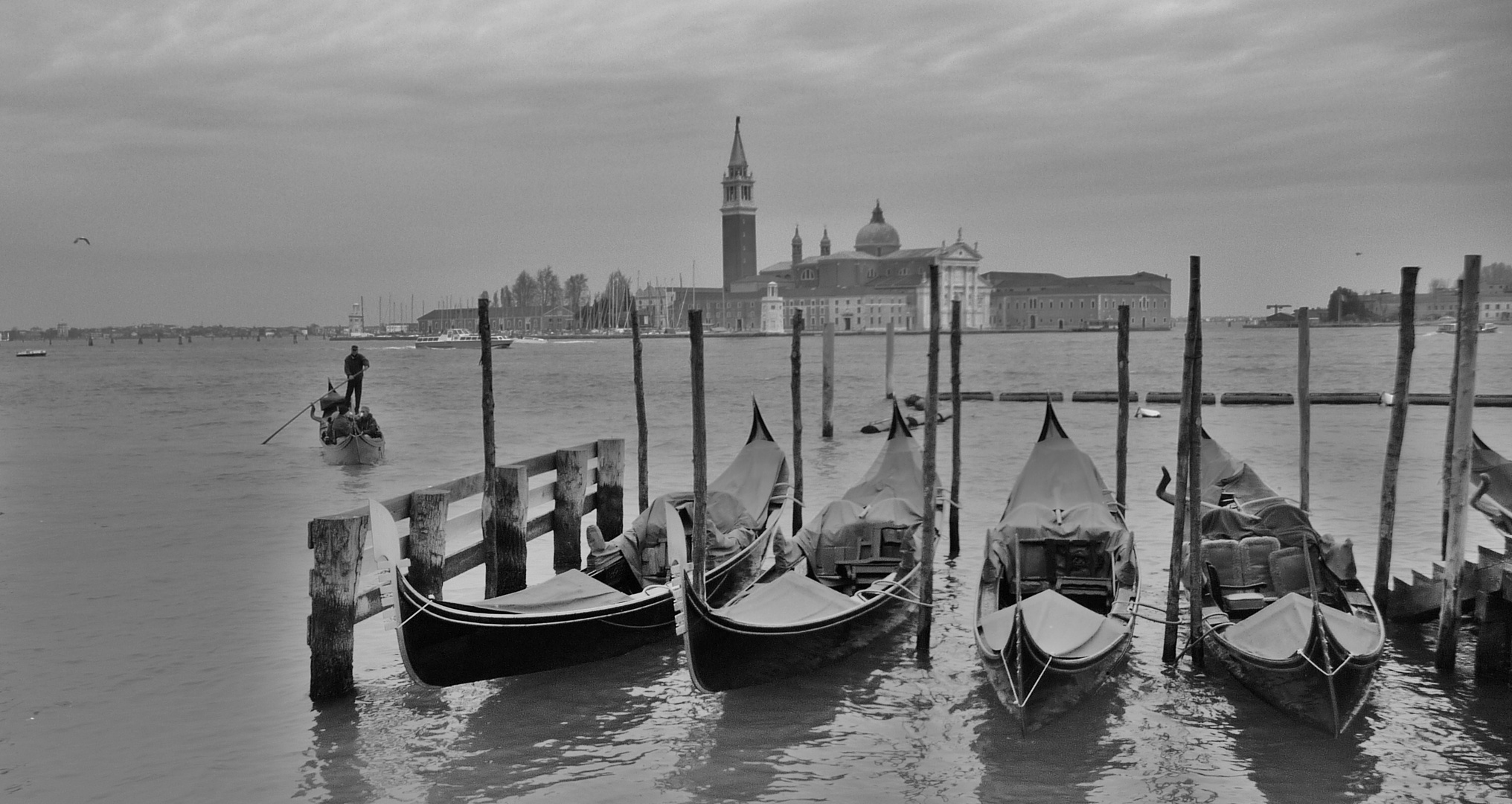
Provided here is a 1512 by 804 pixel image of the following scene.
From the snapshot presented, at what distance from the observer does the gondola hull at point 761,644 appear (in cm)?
500

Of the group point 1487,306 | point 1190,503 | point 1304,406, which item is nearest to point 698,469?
point 1190,503

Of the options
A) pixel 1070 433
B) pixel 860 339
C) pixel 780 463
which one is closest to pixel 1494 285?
pixel 860 339

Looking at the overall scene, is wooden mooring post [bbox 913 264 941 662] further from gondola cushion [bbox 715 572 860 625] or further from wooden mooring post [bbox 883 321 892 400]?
wooden mooring post [bbox 883 321 892 400]

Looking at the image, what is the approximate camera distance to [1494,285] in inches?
4035

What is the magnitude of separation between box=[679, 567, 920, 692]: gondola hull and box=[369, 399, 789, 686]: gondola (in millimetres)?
470

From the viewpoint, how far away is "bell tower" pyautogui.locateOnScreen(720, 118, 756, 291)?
101 metres

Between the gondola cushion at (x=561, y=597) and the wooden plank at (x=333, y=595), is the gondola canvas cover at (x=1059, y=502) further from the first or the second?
the wooden plank at (x=333, y=595)

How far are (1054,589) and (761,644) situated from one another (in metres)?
1.70

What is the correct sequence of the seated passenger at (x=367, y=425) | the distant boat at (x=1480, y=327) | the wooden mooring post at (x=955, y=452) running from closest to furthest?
the wooden mooring post at (x=955, y=452)
the seated passenger at (x=367, y=425)
the distant boat at (x=1480, y=327)

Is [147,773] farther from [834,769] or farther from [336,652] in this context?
[834,769]

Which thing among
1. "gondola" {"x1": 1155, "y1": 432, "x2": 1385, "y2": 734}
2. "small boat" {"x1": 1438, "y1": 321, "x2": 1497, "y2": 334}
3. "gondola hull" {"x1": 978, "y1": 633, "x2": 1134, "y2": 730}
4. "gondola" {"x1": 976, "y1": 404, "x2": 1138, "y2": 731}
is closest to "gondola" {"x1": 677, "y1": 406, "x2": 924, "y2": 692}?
"gondola" {"x1": 976, "y1": 404, "x2": 1138, "y2": 731}

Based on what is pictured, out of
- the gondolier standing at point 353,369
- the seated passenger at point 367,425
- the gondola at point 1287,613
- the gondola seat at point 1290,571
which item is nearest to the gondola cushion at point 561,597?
the gondola at point 1287,613

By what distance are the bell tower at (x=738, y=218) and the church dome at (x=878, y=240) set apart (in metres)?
9.05

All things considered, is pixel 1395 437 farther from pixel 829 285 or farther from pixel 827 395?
pixel 829 285
